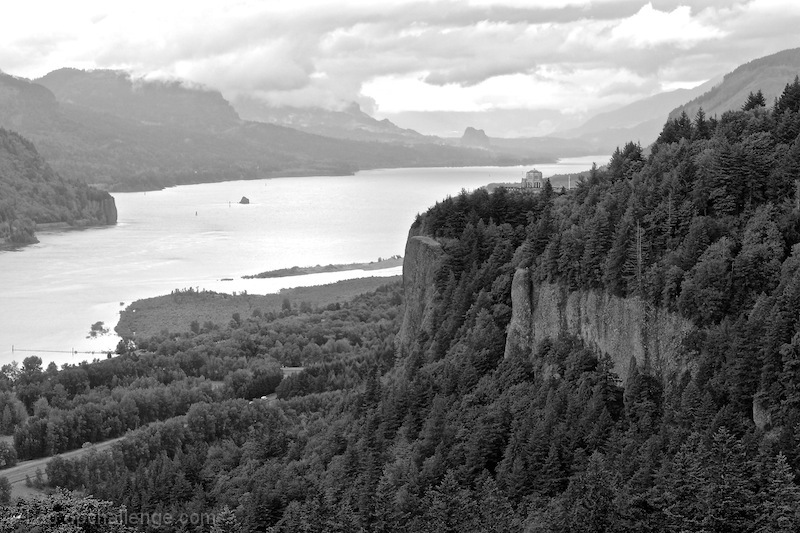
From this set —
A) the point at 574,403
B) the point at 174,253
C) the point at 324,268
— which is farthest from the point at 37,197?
the point at 574,403

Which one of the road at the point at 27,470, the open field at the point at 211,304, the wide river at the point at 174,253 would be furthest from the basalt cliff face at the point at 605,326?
the open field at the point at 211,304

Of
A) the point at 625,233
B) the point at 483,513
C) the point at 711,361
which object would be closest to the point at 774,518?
the point at 711,361

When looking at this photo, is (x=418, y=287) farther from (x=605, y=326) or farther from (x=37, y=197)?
(x=37, y=197)

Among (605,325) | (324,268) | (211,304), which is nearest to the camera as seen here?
(605,325)

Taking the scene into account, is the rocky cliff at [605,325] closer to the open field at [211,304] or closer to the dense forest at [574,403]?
the dense forest at [574,403]

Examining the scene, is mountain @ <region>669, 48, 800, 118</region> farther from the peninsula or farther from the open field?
the open field

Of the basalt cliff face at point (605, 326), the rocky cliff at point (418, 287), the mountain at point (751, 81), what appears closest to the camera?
the basalt cliff face at point (605, 326)

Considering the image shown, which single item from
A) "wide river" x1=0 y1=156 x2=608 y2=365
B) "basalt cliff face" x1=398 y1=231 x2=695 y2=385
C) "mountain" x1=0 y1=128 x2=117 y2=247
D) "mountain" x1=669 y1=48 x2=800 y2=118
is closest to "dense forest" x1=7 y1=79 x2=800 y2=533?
"basalt cliff face" x1=398 y1=231 x2=695 y2=385
